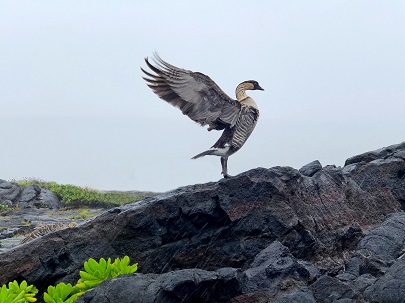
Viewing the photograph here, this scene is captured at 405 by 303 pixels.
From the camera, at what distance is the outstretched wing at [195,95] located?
44.8 ft

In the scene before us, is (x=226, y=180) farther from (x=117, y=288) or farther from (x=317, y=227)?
(x=117, y=288)

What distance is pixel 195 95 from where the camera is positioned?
13680mm

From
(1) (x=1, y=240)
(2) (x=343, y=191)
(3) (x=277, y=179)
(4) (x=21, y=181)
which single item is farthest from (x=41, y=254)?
(4) (x=21, y=181)

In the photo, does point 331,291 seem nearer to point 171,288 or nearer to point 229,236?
point 171,288

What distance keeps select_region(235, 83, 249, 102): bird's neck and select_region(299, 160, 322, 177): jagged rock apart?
1.94m

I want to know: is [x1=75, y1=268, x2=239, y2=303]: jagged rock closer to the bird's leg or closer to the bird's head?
the bird's leg

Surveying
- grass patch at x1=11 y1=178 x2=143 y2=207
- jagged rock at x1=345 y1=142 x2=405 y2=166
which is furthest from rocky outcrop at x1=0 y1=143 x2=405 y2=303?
grass patch at x1=11 y1=178 x2=143 y2=207

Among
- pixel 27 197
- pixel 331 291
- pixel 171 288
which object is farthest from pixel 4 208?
pixel 331 291

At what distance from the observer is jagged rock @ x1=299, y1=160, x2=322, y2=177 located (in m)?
14.4

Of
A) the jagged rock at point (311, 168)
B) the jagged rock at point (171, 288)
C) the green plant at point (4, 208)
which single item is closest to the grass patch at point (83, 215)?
the green plant at point (4, 208)

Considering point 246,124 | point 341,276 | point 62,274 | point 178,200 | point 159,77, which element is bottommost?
point 341,276

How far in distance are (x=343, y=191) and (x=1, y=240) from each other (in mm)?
12120

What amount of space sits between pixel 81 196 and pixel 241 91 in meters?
19.6

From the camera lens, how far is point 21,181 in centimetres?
3712
